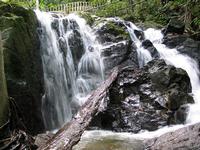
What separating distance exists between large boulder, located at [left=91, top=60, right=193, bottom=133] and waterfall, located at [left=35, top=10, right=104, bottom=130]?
154 cm

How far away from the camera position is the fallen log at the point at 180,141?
5.96 metres

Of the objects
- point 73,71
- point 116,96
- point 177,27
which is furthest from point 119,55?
point 177,27

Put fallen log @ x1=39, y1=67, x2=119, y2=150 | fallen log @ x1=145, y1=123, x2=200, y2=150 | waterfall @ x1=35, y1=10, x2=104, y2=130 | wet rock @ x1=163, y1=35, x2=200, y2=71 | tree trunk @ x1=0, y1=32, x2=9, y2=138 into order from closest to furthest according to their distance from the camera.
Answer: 1. fallen log @ x1=39, y1=67, x2=119, y2=150
2. tree trunk @ x1=0, y1=32, x2=9, y2=138
3. fallen log @ x1=145, y1=123, x2=200, y2=150
4. waterfall @ x1=35, y1=10, x2=104, y2=130
5. wet rock @ x1=163, y1=35, x2=200, y2=71

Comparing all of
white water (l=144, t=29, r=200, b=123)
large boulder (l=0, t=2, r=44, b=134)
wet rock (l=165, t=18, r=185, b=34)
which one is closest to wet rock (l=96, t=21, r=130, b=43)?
white water (l=144, t=29, r=200, b=123)

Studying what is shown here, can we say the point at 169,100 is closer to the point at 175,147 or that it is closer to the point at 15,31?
the point at 175,147

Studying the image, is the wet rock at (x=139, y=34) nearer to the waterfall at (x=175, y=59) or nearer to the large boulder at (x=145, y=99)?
the waterfall at (x=175, y=59)

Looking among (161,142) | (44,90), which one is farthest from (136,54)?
(161,142)

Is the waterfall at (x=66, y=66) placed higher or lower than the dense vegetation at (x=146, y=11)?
lower

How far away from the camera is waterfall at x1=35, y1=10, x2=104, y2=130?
10.8m

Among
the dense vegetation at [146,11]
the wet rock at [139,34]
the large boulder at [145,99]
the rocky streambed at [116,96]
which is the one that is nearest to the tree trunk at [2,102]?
the rocky streambed at [116,96]

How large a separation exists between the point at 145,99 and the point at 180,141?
4110 millimetres

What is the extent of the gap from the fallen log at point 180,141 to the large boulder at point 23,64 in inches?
121

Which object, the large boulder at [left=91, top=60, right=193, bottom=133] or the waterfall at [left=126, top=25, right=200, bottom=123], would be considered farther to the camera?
the waterfall at [left=126, top=25, right=200, bottom=123]

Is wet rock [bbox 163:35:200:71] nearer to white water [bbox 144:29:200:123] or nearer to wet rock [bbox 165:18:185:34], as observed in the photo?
white water [bbox 144:29:200:123]
